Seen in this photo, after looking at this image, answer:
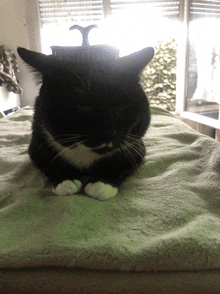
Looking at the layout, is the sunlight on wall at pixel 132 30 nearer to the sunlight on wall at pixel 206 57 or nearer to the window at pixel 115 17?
the window at pixel 115 17

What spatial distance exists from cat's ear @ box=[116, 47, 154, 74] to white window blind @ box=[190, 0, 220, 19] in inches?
77.4

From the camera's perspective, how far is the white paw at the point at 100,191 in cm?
61

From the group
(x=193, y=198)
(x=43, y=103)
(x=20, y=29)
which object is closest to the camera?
(x=193, y=198)

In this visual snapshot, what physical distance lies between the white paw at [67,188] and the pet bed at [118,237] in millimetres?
23

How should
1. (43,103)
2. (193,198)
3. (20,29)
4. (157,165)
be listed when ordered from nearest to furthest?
(193,198) < (43,103) < (157,165) < (20,29)

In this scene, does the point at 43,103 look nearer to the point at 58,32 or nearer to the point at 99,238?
the point at 99,238

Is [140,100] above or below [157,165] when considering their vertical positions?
above

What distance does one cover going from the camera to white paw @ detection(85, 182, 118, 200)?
612 millimetres

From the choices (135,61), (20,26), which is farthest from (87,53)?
(20,26)

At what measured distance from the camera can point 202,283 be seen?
39 cm

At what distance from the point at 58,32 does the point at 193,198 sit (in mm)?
3591

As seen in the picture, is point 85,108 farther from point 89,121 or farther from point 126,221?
point 126,221

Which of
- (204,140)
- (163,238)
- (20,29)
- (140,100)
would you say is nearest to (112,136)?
(140,100)

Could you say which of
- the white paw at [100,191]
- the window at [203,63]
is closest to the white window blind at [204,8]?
the window at [203,63]
